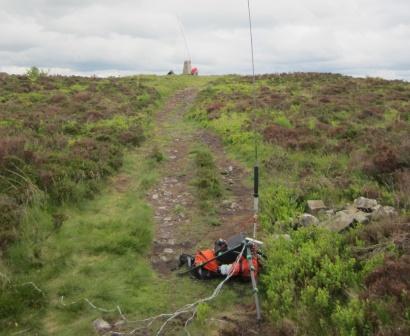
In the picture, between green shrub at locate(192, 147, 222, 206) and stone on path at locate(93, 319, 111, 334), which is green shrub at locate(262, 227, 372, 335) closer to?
stone on path at locate(93, 319, 111, 334)

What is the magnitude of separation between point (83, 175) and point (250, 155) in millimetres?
5012

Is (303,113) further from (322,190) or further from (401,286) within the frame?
(401,286)

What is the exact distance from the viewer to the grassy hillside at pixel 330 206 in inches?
179

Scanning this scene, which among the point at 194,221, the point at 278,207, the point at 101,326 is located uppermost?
the point at 278,207

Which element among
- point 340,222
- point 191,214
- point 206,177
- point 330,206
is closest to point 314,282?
point 340,222

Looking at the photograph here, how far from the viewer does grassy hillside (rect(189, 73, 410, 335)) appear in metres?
4.55

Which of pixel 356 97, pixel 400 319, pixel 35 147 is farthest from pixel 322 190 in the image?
pixel 356 97

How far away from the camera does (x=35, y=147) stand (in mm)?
10578

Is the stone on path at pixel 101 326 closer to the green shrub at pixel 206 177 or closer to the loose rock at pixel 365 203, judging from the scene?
the green shrub at pixel 206 177

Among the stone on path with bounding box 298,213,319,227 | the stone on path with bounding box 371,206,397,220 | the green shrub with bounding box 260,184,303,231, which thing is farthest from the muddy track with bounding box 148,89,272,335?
the stone on path with bounding box 371,206,397,220

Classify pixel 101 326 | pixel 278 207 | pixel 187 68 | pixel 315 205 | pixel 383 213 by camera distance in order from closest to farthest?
1. pixel 101 326
2. pixel 383 213
3. pixel 315 205
4. pixel 278 207
5. pixel 187 68

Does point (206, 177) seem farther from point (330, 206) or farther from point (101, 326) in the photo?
point (101, 326)

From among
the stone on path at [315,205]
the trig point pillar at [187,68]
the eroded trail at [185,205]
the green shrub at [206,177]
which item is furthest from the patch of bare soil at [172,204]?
the trig point pillar at [187,68]

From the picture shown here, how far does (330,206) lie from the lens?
775cm
